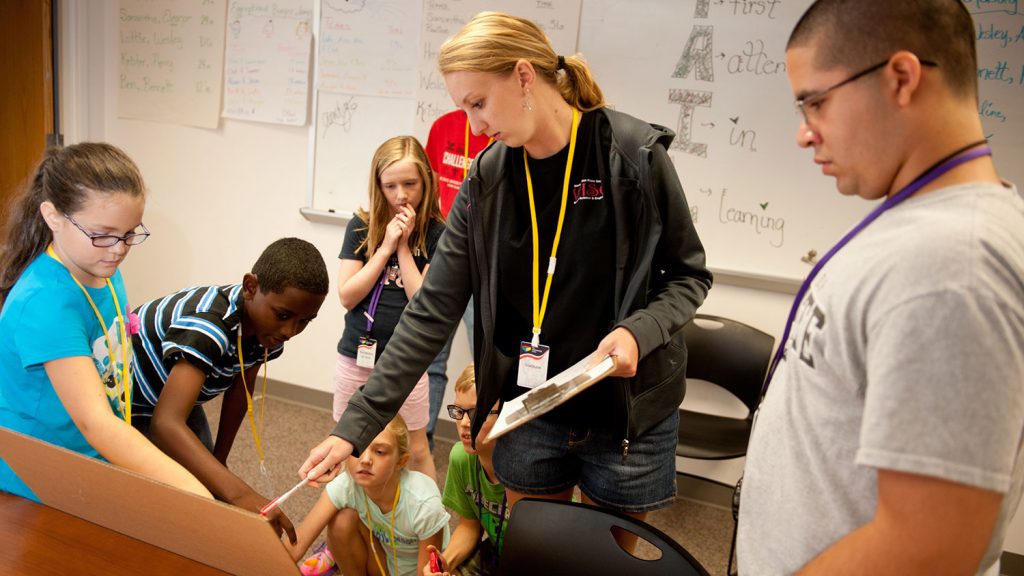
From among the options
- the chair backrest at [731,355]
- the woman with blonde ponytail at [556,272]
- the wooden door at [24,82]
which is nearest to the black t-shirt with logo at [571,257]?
the woman with blonde ponytail at [556,272]

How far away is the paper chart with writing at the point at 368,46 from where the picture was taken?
3.21 m

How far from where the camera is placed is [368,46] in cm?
328

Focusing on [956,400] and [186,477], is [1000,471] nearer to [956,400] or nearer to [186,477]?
[956,400]

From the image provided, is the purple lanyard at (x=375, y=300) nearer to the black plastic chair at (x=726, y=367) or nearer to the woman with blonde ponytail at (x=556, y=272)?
the woman with blonde ponytail at (x=556, y=272)

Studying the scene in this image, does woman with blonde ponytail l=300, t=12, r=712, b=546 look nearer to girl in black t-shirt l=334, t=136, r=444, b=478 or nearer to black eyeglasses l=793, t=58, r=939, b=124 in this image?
black eyeglasses l=793, t=58, r=939, b=124

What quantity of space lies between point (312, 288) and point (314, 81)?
2.09 metres

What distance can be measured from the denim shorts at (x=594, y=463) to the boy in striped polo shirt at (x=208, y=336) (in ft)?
2.20

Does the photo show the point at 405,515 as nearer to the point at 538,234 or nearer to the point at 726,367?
the point at 538,234

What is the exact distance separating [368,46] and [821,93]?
2.91 metres

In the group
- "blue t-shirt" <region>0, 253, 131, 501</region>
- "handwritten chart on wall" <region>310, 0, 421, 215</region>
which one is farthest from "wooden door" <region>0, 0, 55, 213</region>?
"blue t-shirt" <region>0, 253, 131, 501</region>

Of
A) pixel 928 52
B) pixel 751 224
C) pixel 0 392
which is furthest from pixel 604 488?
pixel 751 224

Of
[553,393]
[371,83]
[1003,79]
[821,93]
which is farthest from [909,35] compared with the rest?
[371,83]

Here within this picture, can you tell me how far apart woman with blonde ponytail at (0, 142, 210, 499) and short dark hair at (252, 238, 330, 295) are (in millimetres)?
334

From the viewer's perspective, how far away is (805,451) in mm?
781
